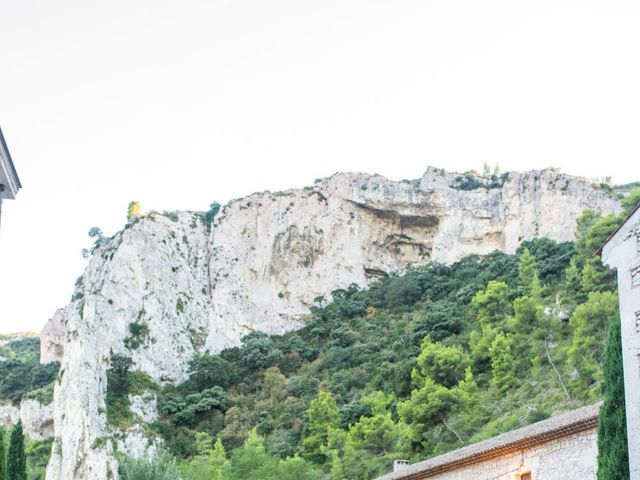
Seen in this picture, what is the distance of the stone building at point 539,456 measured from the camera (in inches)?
935

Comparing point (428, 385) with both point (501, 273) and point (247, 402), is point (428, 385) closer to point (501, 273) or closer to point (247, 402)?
point (247, 402)

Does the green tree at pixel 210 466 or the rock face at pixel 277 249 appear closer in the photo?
the green tree at pixel 210 466

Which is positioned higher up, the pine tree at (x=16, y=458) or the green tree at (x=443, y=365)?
the green tree at (x=443, y=365)

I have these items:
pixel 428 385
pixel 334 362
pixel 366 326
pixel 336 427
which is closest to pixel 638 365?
pixel 428 385

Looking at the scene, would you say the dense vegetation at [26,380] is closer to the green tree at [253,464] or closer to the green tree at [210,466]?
the green tree at [210,466]

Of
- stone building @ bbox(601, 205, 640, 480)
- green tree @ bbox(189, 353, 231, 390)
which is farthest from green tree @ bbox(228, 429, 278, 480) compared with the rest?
stone building @ bbox(601, 205, 640, 480)

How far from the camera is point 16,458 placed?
32.9 meters

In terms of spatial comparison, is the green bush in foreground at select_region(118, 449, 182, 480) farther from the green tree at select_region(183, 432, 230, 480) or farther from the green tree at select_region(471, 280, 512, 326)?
the green tree at select_region(471, 280, 512, 326)

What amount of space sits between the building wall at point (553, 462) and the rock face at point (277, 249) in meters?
57.0

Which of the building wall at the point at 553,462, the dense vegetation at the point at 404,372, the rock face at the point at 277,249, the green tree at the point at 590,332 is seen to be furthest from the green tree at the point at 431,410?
the rock face at the point at 277,249

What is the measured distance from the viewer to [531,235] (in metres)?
102

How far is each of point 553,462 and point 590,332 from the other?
30783 millimetres

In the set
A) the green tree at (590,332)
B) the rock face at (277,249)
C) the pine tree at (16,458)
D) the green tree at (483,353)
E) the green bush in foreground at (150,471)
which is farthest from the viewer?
the rock face at (277,249)

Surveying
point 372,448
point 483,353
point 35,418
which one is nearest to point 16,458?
point 372,448
